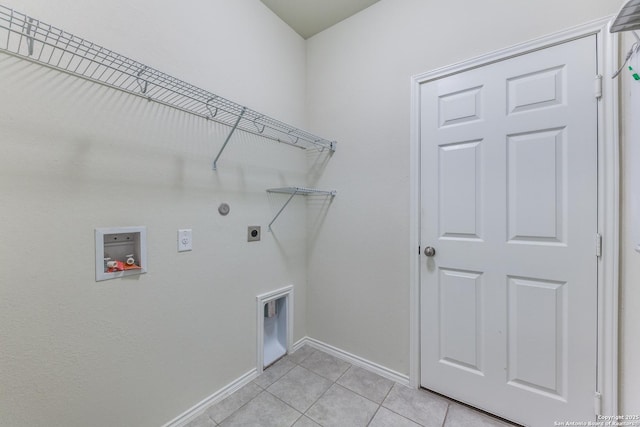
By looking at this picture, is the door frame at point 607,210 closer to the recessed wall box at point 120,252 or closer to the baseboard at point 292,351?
the baseboard at point 292,351

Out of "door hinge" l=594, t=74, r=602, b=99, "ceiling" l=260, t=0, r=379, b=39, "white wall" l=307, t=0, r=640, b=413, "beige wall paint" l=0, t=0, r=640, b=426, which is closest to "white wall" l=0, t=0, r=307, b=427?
"beige wall paint" l=0, t=0, r=640, b=426

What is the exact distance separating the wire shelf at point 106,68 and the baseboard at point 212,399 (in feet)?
5.23

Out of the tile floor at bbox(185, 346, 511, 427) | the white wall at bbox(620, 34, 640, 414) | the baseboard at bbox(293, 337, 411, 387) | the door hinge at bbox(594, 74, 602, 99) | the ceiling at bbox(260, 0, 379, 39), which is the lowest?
the tile floor at bbox(185, 346, 511, 427)

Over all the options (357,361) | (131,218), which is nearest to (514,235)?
(357,361)

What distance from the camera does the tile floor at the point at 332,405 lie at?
1.42 m

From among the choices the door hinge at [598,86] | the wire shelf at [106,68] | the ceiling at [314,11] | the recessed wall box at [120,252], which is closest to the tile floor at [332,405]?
the recessed wall box at [120,252]

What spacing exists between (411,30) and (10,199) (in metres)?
2.24

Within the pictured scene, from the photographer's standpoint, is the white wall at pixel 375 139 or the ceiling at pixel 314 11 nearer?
the white wall at pixel 375 139

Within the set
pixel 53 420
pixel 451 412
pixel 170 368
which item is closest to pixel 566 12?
pixel 451 412

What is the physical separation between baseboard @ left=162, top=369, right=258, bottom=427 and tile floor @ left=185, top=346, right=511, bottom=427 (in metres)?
0.03

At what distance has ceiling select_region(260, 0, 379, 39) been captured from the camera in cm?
187

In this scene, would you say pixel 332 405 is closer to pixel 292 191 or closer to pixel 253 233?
pixel 253 233

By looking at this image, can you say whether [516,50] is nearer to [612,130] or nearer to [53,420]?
[612,130]

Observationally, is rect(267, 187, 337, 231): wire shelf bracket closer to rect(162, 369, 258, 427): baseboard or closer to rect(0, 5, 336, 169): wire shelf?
rect(0, 5, 336, 169): wire shelf
